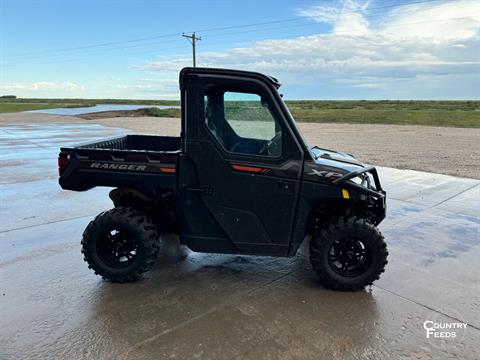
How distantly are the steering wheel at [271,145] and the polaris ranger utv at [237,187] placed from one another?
0.01 meters

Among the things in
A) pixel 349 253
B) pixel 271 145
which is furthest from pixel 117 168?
pixel 349 253

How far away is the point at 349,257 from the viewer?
3.48m

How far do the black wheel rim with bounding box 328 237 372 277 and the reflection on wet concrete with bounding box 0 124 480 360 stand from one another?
8.4 inches

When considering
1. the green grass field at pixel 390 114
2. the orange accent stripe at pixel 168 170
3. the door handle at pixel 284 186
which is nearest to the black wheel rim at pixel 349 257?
the door handle at pixel 284 186

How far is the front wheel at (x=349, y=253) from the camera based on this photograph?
11.0 feet

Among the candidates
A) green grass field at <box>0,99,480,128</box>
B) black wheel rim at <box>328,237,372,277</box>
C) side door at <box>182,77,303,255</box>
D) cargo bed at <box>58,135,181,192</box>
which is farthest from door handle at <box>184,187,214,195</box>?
green grass field at <box>0,99,480,128</box>

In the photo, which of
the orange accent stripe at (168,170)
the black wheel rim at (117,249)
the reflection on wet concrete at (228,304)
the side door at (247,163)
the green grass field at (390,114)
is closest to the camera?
the reflection on wet concrete at (228,304)

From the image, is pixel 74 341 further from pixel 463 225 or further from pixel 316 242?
pixel 463 225

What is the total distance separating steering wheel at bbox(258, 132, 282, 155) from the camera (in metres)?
3.29

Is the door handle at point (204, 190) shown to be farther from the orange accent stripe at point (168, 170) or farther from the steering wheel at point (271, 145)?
the steering wheel at point (271, 145)

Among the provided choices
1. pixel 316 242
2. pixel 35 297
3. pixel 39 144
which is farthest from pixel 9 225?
pixel 39 144

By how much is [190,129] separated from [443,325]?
260 centimetres

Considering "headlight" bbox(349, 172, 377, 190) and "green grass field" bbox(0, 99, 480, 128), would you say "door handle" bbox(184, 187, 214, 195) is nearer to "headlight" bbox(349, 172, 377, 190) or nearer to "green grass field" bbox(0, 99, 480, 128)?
"headlight" bbox(349, 172, 377, 190)

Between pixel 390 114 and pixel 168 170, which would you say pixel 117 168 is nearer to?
pixel 168 170
